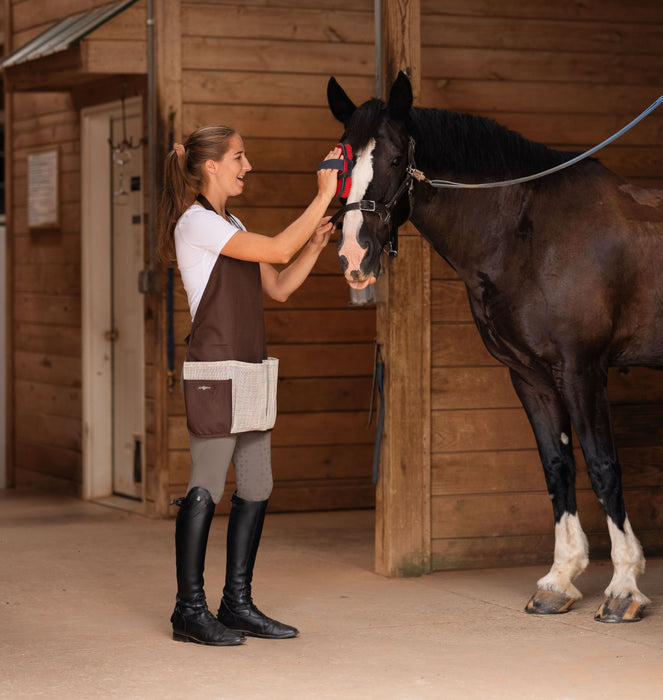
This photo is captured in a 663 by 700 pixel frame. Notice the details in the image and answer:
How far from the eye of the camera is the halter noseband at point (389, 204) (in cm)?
394

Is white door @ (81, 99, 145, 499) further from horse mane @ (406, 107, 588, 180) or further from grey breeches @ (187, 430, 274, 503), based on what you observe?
grey breeches @ (187, 430, 274, 503)

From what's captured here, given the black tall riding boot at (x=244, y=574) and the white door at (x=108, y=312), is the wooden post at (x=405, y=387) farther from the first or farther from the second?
the white door at (x=108, y=312)

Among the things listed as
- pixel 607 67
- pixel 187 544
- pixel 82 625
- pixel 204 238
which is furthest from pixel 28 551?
pixel 607 67

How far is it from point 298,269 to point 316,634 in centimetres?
111

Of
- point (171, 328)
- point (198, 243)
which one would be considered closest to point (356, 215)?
point (198, 243)

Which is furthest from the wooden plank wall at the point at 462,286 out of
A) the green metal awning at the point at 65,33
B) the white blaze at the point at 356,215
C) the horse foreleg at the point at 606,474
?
the green metal awning at the point at 65,33

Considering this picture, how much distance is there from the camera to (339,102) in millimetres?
4293

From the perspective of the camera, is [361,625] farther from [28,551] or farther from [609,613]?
[28,551]

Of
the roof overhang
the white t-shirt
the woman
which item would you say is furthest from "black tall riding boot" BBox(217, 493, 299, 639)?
the roof overhang

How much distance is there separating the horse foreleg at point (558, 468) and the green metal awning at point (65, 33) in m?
2.81

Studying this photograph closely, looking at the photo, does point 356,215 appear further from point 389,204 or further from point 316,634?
point 316,634

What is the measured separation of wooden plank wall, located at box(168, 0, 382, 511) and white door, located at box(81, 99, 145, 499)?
0.67m

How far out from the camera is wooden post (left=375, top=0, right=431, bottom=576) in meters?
4.84

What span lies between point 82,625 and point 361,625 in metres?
0.88
